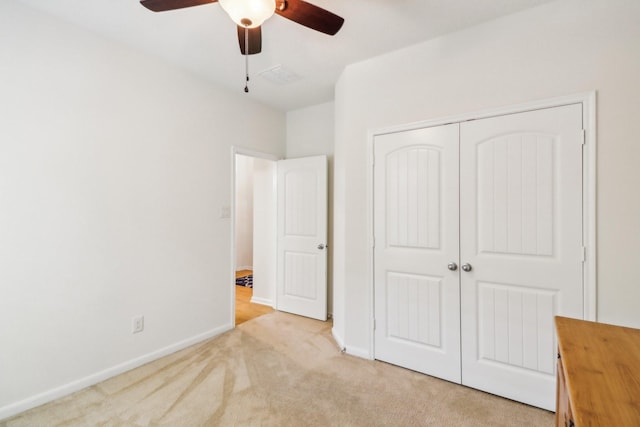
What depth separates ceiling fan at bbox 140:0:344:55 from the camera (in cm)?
128

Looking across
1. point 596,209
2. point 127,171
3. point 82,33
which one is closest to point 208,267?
point 127,171

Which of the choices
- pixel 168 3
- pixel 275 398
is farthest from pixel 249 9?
pixel 275 398

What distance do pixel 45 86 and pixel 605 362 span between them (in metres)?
3.13

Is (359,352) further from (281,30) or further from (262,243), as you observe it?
(281,30)

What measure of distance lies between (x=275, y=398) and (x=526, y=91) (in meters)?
2.62

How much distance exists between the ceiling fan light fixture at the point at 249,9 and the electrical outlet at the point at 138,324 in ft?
7.59

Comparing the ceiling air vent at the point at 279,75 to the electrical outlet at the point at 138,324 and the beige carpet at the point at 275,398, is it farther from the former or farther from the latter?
the beige carpet at the point at 275,398

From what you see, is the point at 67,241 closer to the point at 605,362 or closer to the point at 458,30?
the point at 605,362

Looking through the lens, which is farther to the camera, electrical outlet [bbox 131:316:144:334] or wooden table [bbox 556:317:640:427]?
electrical outlet [bbox 131:316:144:334]

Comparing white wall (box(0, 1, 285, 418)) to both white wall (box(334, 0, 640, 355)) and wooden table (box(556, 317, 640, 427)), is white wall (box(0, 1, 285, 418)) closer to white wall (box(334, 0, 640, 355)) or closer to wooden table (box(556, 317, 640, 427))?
white wall (box(334, 0, 640, 355))

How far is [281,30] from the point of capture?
210cm

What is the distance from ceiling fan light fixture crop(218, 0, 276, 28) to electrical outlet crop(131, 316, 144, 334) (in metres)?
2.31

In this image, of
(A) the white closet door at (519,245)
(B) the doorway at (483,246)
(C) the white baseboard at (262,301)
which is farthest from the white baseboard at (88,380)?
(A) the white closet door at (519,245)

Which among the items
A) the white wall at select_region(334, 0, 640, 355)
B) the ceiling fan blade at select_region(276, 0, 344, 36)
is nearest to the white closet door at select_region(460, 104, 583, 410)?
the white wall at select_region(334, 0, 640, 355)
